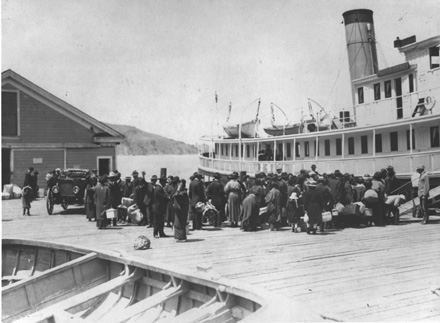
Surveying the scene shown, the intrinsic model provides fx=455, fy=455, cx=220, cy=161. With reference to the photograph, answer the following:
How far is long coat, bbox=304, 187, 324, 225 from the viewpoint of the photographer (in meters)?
10.6

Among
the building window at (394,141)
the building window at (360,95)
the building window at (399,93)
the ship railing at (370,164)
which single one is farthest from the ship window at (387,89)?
the ship railing at (370,164)

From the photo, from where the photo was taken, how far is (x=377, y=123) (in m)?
21.9

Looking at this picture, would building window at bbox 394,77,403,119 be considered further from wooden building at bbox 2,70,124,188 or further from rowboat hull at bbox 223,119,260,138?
wooden building at bbox 2,70,124,188

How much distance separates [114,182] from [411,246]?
27.9ft

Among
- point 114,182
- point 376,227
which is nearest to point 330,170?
point 376,227

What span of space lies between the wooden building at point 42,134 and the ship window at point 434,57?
15536mm

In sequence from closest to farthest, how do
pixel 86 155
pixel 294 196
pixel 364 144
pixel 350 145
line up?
pixel 294 196, pixel 364 144, pixel 350 145, pixel 86 155

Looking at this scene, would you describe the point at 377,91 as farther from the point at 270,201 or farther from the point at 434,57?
the point at 270,201

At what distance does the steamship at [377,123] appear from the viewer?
715 inches

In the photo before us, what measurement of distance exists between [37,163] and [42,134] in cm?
146

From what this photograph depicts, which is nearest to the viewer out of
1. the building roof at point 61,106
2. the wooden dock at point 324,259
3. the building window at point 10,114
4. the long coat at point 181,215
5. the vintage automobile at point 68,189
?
the wooden dock at point 324,259

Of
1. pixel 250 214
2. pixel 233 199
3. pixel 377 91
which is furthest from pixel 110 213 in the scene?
pixel 377 91

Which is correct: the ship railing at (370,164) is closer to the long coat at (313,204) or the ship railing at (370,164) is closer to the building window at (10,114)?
the long coat at (313,204)

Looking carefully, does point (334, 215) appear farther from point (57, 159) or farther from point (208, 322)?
point (57, 159)
